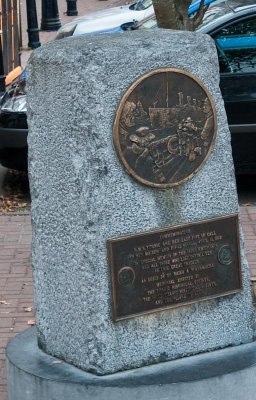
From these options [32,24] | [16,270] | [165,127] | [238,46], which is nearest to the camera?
[165,127]

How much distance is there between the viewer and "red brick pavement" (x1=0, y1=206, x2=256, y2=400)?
6.45 m

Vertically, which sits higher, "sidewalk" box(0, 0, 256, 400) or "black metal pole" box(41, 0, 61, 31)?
"sidewalk" box(0, 0, 256, 400)

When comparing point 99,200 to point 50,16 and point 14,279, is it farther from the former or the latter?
point 50,16

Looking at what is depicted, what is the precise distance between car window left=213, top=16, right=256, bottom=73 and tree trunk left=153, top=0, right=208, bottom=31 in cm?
285

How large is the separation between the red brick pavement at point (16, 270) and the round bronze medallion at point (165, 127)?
1543 millimetres

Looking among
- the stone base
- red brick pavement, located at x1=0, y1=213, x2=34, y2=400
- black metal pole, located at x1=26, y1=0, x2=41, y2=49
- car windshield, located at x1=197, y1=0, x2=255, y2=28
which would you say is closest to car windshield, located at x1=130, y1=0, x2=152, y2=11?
black metal pole, located at x1=26, y1=0, x2=41, y2=49

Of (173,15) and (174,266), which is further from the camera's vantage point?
(173,15)

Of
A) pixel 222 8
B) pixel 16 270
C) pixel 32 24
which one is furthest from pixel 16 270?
pixel 32 24

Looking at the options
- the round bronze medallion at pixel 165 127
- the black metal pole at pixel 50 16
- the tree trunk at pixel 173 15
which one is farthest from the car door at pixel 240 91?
the black metal pole at pixel 50 16

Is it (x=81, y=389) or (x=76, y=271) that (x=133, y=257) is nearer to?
(x=76, y=271)

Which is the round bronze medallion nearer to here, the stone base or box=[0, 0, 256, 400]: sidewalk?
the stone base

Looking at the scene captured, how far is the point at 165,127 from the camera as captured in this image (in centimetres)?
465

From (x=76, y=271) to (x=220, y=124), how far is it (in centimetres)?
96

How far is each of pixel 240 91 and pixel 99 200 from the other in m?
4.88
